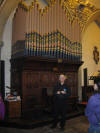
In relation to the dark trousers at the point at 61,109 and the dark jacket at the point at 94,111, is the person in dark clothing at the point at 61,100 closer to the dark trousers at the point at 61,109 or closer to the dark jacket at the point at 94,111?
the dark trousers at the point at 61,109

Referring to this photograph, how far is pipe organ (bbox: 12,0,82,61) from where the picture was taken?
18.6 ft

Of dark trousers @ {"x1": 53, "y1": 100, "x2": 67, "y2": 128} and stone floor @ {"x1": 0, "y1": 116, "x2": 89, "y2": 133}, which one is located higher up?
dark trousers @ {"x1": 53, "y1": 100, "x2": 67, "y2": 128}

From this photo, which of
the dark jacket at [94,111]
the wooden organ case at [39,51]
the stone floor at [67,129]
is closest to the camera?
the dark jacket at [94,111]

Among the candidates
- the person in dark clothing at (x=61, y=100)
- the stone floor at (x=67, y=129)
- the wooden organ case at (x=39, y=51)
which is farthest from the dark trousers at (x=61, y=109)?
the wooden organ case at (x=39, y=51)

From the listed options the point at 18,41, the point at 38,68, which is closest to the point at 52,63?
the point at 38,68

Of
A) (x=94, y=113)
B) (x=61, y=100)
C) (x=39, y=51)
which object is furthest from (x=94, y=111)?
(x=39, y=51)

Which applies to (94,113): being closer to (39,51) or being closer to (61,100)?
(61,100)

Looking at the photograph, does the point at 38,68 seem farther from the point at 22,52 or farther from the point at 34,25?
the point at 34,25

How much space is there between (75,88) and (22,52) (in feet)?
8.84

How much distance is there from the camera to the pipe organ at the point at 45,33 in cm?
568

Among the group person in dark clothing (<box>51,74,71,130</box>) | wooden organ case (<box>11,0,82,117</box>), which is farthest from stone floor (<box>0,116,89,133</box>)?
wooden organ case (<box>11,0,82,117</box>)

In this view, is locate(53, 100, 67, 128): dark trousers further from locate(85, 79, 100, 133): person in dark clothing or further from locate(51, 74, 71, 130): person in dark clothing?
locate(85, 79, 100, 133): person in dark clothing

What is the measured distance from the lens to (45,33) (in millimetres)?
6043

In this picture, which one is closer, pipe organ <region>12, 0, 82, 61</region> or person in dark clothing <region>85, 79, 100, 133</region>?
person in dark clothing <region>85, 79, 100, 133</region>
